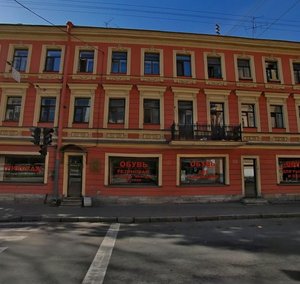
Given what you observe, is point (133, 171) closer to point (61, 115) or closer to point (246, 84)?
point (61, 115)

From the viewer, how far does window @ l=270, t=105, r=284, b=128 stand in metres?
17.8

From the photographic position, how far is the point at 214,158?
16.9 m

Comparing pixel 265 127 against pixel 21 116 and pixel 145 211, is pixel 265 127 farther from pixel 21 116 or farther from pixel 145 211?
pixel 21 116

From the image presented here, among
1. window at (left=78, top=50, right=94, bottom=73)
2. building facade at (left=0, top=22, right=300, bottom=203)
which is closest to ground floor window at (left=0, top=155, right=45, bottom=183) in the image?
building facade at (left=0, top=22, right=300, bottom=203)

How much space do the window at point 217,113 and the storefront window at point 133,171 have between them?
4.49 m

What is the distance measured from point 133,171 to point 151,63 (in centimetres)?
698

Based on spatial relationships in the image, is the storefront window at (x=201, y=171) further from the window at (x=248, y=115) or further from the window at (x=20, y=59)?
the window at (x=20, y=59)

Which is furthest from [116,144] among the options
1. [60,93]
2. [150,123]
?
[60,93]

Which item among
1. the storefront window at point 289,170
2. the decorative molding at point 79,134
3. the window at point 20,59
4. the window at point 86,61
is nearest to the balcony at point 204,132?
the storefront window at point 289,170

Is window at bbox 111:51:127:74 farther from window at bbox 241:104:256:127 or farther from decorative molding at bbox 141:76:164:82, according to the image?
window at bbox 241:104:256:127

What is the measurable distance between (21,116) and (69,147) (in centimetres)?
352

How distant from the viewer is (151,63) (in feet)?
57.5

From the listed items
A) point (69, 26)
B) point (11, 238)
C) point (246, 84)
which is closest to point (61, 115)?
point (69, 26)

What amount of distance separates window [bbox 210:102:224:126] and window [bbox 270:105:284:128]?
3385mm
